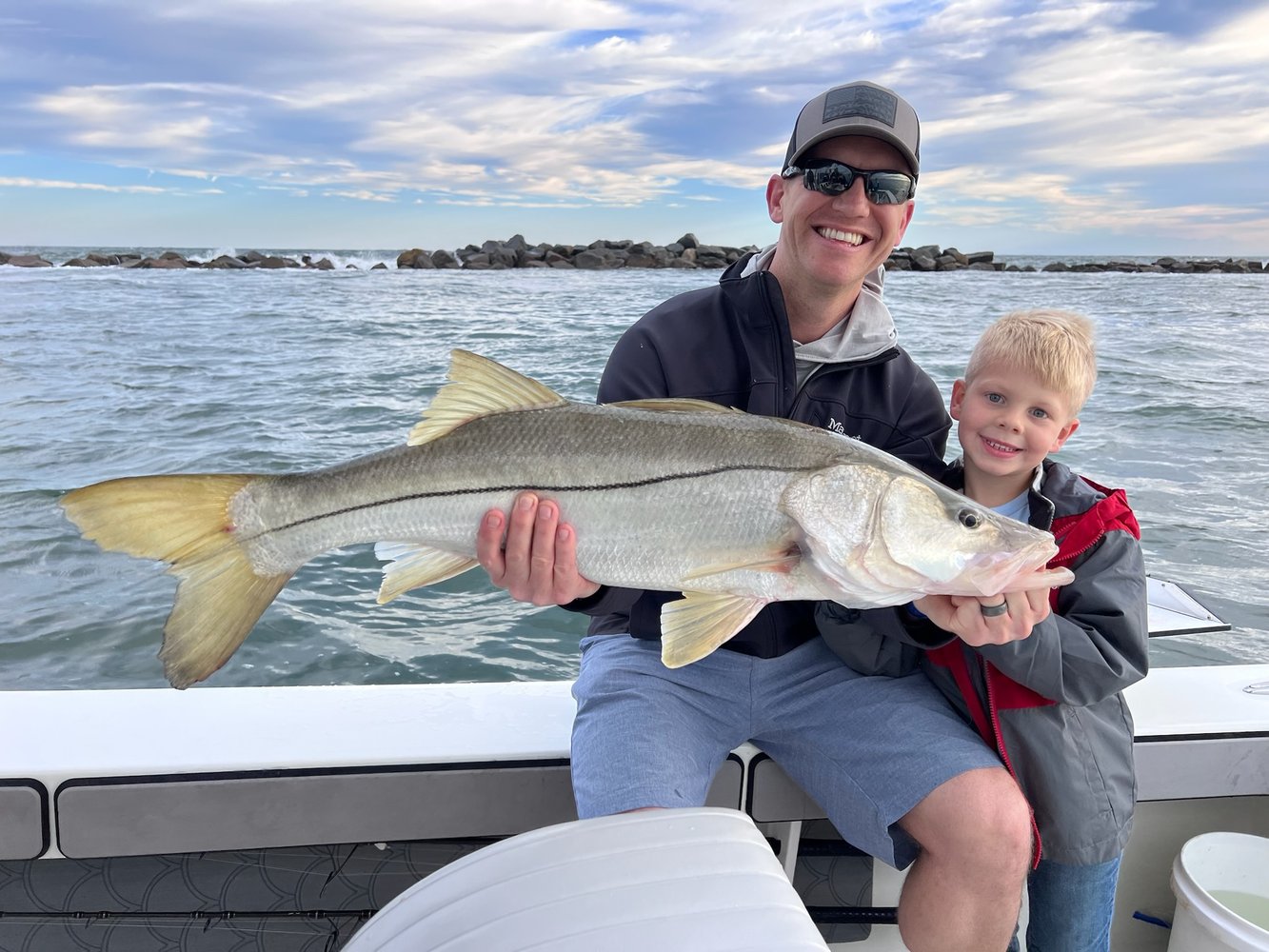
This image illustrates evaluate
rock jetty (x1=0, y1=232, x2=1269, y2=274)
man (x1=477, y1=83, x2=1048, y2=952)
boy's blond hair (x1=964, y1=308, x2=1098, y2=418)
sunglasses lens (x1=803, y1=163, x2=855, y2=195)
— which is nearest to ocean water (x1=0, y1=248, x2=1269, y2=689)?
man (x1=477, y1=83, x2=1048, y2=952)

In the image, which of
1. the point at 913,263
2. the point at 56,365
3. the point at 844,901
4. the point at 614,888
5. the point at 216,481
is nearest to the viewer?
the point at 614,888

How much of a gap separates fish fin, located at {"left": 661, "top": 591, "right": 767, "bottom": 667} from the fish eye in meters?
0.49

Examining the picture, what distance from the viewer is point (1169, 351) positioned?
1842cm

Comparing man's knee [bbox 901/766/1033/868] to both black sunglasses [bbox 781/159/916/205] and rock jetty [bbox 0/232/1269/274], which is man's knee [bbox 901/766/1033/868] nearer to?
black sunglasses [bbox 781/159/916/205]

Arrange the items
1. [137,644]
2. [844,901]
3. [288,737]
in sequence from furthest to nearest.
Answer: [137,644] < [844,901] < [288,737]

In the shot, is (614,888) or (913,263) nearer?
(614,888)

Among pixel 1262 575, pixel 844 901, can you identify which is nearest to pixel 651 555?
pixel 844 901

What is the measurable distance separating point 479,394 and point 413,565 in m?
0.45

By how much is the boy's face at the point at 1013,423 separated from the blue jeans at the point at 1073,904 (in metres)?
1.02

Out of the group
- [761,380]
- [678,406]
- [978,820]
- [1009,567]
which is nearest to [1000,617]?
[1009,567]

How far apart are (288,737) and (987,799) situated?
1751 mm

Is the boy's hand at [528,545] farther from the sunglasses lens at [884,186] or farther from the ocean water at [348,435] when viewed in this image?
the ocean water at [348,435]

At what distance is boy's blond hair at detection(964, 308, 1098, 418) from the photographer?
8.05 feet

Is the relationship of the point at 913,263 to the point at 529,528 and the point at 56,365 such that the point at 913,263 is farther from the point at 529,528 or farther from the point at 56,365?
the point at 529,528
